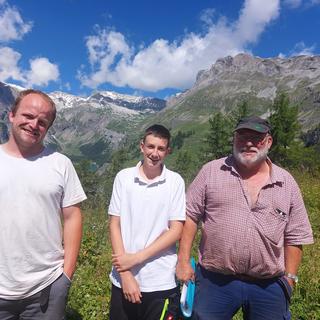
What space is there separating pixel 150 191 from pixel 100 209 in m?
8.22

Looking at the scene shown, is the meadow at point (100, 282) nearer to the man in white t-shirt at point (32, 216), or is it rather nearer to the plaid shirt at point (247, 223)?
the plaid shirt at point (247, 223)

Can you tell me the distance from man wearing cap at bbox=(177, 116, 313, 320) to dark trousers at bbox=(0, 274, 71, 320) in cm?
120

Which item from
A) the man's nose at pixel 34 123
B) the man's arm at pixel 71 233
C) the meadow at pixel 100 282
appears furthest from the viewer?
the meadow at pixel 100 282

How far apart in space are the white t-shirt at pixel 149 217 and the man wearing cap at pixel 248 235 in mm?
186

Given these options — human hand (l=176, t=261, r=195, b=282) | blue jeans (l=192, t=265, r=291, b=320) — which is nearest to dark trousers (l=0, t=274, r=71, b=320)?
human hand (l=176, t=261, r=195, b=282)

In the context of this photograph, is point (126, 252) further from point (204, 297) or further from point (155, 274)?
point (204, 297)

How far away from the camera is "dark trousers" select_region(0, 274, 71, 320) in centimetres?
348

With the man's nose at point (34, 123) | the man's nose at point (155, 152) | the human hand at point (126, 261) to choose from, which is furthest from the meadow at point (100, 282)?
the man's nose at point (34, 123)

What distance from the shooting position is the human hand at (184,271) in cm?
406

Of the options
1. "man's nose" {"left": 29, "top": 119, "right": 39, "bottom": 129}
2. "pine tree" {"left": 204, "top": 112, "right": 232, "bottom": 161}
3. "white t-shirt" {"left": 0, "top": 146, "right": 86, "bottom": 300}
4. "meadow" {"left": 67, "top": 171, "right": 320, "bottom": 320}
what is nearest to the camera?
"white t-shirt" {"left": 0, "top": 146, "right": 86, "bottom": 300}

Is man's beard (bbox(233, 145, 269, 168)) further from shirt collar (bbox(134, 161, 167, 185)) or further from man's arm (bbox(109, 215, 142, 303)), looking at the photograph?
man's arm (bbox(109, 215, 142, 303))

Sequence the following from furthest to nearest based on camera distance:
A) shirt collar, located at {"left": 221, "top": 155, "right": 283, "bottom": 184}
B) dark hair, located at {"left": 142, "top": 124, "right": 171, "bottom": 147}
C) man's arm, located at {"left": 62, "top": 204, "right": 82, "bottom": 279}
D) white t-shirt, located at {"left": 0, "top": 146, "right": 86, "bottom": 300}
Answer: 1. dark hair, located at {"left": 142, "top": 124, "right": 171, "bottom": 147}
2. shirt collar, located at {"left": 221, "top": 155, "right": 283, "bottom": 184}
3. man's arm, located at {"left": 62, "top": 204, "right": 82, "bottom": 279}
4. white t-shirt, located at {"left": 0, "top": 146, "right": 86, "bottom": 300}

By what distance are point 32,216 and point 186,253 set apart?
1.64m

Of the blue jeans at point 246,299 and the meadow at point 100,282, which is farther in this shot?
the meadow at point 100,282
